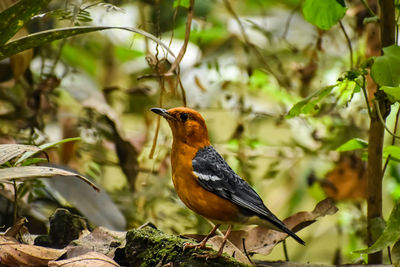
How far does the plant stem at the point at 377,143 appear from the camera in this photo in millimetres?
2432

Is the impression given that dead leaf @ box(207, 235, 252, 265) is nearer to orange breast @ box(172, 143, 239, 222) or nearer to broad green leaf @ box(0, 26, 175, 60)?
orange breast @ box(172, 143, 239, 222)

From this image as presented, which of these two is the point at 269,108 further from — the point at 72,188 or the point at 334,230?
the point at 72,188

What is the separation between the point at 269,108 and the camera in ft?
17.3

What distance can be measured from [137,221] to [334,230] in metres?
2.19

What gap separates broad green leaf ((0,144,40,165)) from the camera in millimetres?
1945

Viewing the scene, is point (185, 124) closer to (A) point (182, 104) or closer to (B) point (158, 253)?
(B) point (158, 253)

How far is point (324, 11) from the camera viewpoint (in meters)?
2.48

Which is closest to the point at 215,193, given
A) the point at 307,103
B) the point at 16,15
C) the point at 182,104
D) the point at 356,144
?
the point at 307,103

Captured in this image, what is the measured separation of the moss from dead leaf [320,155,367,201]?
2.06 meters

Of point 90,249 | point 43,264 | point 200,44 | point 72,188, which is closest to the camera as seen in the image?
point 43,264

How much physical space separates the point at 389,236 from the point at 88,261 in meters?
1.16

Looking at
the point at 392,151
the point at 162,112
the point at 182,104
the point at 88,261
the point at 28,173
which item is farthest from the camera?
the point at 182,104

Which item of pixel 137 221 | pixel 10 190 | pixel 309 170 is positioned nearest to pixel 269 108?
pixel 309 170

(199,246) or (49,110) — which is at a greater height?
(49,110)
